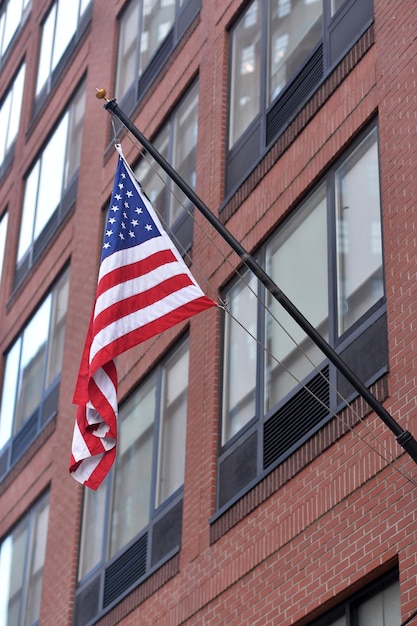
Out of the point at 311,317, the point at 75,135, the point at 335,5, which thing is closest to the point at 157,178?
the point at 335,5

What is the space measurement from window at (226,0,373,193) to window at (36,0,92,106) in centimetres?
938

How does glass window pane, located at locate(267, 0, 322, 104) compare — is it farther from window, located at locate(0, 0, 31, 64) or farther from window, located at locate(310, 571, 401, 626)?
window, located at locate(0, 0, 31, 64)

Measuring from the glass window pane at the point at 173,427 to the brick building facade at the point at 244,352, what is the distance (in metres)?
0.04

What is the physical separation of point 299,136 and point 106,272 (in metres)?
4.76

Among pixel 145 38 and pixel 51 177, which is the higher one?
pixel 51 177

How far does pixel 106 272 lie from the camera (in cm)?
1295

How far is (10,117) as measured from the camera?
3422 cm

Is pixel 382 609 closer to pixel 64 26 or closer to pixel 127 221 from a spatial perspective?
pixel 127 221

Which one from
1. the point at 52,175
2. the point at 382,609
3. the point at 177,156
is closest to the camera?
the point at 382,609

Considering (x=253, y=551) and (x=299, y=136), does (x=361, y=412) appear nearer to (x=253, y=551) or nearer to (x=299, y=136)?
(x=253, y=551)

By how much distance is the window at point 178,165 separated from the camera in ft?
67.4

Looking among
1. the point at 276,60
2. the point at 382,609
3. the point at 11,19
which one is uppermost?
the point at 11,19

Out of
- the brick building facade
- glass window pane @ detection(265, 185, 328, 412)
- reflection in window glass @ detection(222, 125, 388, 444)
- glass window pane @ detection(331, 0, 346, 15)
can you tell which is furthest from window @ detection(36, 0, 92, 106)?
glass window pane @ detection(265, 185, 328, 412)

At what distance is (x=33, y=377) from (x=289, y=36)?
35.4 ft
